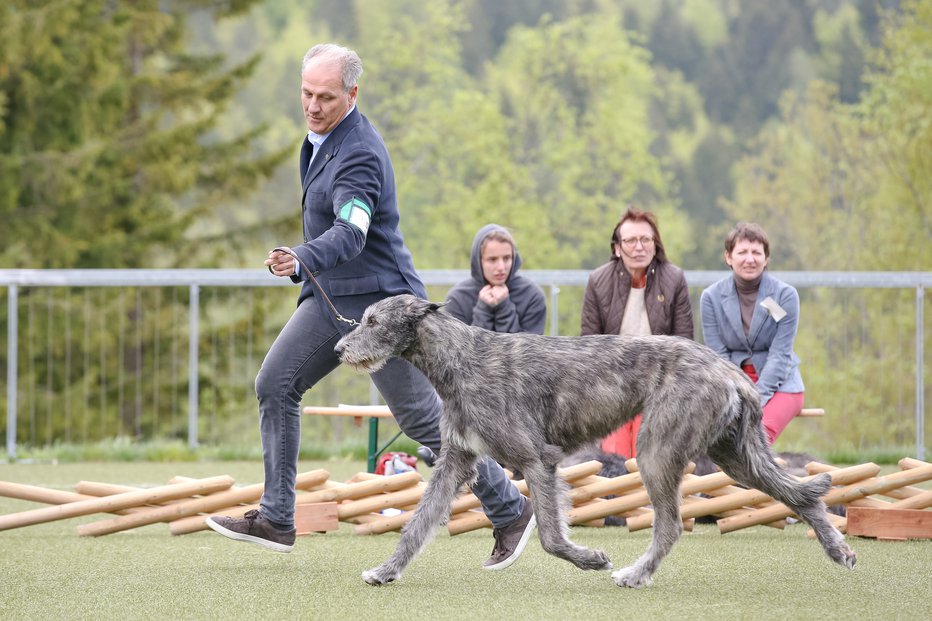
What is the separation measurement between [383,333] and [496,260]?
3.73 m

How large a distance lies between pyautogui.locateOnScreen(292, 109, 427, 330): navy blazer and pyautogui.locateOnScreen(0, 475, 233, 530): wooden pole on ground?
150cm

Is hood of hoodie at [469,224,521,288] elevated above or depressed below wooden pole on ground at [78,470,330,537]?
above

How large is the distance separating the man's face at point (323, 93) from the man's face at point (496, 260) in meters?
3.54

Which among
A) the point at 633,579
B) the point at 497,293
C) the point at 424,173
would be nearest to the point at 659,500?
the point at 633,579

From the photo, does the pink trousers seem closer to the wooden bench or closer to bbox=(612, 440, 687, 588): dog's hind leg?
the wooden bench

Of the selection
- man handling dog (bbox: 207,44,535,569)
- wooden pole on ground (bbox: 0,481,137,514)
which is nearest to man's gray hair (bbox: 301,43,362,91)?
man handling dog (bbox: 207,44,535,569)

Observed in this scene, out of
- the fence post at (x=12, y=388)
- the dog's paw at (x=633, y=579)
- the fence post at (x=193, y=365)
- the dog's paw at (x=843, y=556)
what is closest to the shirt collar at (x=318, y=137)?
the dog's paw at (x=633, y=579)

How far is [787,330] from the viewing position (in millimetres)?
7949

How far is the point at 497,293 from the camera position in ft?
29.6

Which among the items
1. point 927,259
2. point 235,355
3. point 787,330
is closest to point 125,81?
point 235,355

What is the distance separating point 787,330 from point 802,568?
2379 mm

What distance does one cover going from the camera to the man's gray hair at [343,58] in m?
5.56

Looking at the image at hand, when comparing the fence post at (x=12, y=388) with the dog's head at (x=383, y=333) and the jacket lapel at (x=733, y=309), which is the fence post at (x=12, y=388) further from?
the dog's head at (x=383, y=333)

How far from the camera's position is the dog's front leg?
17.9 ft
